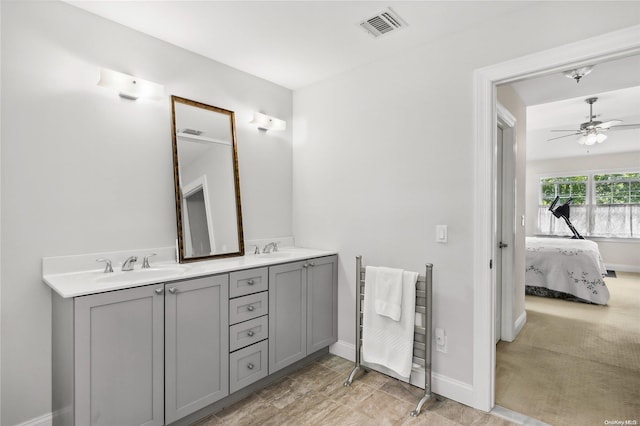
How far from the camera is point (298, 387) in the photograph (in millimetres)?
2428

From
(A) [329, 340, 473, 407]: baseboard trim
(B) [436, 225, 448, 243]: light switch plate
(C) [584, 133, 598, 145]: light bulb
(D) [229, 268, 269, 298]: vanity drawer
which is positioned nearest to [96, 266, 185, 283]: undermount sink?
(D) [229, 268, 269, 298]: vanity drawer

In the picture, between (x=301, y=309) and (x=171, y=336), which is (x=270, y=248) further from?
(x=171, y=336)

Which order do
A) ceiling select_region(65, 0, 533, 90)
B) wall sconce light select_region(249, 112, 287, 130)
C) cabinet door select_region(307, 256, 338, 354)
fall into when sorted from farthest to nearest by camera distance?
wall sconce light select_region(249, 112, 287, 130), cabinet door select_region(307, 256, 338, 354), ceiling select_region(65, 0, 533, 90)

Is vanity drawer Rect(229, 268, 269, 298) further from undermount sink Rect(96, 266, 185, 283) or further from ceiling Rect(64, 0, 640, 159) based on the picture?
ceiling Rect(64, 0, 640, 159)

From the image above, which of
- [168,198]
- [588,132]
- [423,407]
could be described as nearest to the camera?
[423,407]

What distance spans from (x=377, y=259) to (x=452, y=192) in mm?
803

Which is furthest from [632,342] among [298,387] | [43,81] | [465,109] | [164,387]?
[43,81]

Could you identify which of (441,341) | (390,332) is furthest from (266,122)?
(441,341)

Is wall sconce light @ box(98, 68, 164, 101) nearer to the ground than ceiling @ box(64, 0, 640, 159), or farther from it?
nearer to the ground

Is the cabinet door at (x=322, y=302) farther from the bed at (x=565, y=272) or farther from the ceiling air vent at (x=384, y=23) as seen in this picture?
the bed at (x=565, y=272)

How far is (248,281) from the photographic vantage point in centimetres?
223

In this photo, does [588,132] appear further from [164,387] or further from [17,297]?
[17,297]

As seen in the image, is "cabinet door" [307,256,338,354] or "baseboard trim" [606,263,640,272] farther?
"baseboard trim" [606,263,640,272]

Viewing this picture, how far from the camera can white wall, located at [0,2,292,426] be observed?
1796mm
